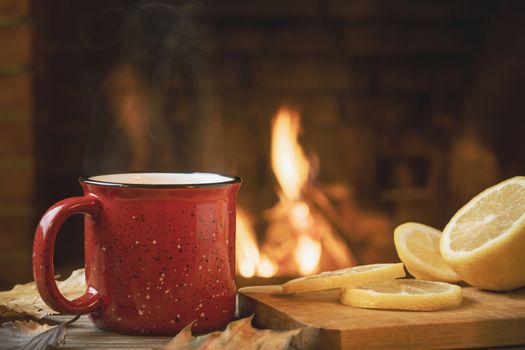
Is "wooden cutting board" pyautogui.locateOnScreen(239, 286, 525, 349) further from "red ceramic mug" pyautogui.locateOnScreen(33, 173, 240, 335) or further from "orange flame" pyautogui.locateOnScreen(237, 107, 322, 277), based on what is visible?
"orange flame" pyautogui.locateOnScreen(237, 107, 322, 277)

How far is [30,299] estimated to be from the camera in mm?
817

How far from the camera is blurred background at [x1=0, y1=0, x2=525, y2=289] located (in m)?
1.64

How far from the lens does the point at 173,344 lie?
617mm

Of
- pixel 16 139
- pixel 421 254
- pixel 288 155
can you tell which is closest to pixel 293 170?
pixel 288 155

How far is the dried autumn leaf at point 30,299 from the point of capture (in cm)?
78

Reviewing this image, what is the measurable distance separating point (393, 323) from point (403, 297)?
0.18 feet

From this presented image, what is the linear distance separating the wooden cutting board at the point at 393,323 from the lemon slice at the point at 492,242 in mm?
29

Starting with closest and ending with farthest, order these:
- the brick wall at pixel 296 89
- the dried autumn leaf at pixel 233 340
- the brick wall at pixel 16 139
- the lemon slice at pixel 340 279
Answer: the dried autumn leaf at pixel 233 340, the lemon slice at pixel 340 279, the brick wall at pixel 16 139, the brick wall at pixel 296 89

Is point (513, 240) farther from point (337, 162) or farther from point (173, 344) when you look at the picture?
point (337, 162)

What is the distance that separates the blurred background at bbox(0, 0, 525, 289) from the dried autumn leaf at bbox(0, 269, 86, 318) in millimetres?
750

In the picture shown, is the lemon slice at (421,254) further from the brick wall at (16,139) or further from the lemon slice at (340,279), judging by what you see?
the brick wall at (16,139)

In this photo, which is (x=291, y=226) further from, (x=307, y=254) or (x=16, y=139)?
(x=16, y=139)

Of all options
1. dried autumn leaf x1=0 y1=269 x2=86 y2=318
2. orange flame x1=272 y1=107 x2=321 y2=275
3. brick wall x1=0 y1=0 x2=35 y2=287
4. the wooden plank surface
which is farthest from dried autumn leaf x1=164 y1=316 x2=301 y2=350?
orange flame x1=272 y1=107 x2=321 y2=275

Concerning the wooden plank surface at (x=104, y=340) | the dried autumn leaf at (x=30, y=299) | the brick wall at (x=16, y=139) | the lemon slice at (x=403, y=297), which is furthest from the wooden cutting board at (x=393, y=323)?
the brick wall at (x=16, y=139)
